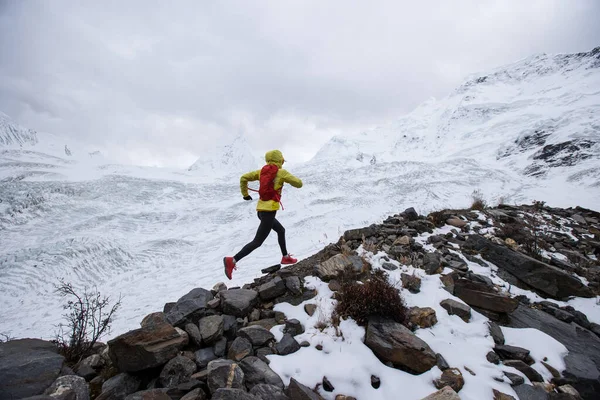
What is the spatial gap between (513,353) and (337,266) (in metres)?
2.51

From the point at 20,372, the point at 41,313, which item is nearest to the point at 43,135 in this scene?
the point at 41,313

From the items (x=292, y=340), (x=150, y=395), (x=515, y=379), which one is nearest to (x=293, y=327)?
(x=292, y=340)

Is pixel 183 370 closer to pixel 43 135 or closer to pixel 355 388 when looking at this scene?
pixel 355 388

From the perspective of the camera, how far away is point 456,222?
7.43 m

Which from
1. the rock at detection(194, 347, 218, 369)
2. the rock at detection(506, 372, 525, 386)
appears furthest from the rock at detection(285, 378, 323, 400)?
the rock at detection(506, 372, 525, 386)

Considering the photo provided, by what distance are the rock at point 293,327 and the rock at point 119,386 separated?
170 centimetres

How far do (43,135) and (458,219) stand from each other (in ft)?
559

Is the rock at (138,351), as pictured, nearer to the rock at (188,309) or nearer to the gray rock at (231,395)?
the rock at (188,309)

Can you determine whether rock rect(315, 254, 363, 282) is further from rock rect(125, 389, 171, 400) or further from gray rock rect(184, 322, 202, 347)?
rock rect(125, 389, 171, 400)

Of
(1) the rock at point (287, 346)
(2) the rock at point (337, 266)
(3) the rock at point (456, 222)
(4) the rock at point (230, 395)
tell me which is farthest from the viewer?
(3) the rock at point (456, 222)

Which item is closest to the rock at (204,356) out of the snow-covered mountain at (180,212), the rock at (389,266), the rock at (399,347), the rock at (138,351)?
the rock at (138,351)

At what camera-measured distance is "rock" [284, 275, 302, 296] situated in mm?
4363

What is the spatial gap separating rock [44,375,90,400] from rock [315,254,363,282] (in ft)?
10.6

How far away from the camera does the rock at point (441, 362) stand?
2945 millimetres
